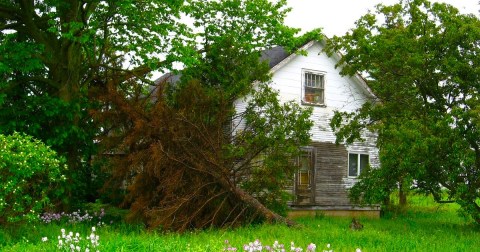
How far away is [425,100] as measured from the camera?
2125 centimetres

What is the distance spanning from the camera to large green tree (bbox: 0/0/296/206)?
19.5 meters

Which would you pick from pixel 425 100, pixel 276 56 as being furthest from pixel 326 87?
pixel 425 100

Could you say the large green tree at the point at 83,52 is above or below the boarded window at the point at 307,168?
above

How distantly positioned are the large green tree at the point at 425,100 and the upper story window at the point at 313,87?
2731mm

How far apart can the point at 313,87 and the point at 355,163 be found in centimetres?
407

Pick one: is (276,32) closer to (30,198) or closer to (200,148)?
(200,148)

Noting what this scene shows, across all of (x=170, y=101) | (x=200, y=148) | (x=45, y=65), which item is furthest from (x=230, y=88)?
(x=45, y=65)

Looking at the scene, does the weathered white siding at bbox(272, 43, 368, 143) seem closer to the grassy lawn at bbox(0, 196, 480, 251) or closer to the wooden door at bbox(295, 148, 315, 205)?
the wooden door at bbox(295, 148, 315, 205)

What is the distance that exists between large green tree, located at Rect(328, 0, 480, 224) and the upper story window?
273 cm

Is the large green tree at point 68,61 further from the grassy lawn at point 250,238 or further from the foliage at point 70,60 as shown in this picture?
the grassy lawn at point 250,238

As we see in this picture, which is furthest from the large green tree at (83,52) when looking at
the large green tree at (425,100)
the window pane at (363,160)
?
the window pane at (363,160)

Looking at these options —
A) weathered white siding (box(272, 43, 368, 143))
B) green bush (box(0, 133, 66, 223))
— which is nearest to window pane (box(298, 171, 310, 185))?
weathered white siding (box(272, 43, 368, 143))

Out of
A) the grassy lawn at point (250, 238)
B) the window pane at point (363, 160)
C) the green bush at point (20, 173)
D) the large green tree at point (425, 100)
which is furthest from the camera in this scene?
the window pane at point (363, 160)

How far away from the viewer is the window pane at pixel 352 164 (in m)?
27.3
